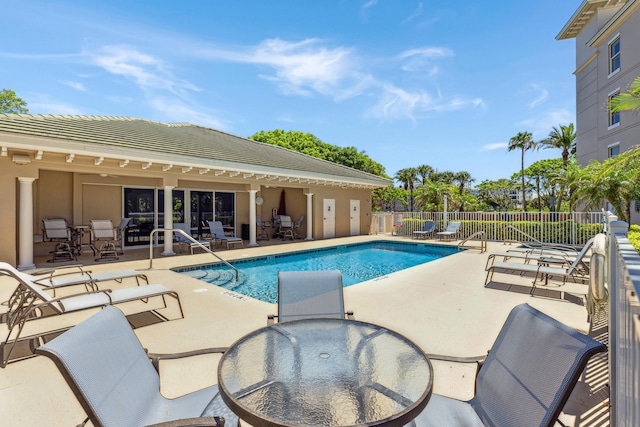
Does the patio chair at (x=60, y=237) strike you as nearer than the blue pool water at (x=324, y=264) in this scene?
No

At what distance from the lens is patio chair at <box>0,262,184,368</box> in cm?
334

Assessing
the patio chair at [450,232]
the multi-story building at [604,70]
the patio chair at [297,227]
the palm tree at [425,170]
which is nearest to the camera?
the multi-story building at [604,70]

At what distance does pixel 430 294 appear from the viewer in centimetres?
557

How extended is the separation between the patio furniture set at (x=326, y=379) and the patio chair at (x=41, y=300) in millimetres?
2181

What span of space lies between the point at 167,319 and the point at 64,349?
123 inches

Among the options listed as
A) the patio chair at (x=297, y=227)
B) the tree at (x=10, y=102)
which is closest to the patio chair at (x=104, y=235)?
the patio chair at (x=297, y=227)

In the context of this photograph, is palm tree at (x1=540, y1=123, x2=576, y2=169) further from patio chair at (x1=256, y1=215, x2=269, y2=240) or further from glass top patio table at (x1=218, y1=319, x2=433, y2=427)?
glass top patio table at (x1=218, y1=319, x2=433, y2=427)

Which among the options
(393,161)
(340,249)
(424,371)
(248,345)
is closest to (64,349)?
(248,345)

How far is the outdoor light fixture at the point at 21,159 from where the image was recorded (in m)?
7.58

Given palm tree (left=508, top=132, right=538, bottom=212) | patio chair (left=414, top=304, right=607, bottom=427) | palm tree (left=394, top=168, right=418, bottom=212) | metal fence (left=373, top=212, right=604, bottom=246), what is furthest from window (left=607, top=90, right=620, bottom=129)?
palm tree (left=394, top=168, right=418, bottom=212)

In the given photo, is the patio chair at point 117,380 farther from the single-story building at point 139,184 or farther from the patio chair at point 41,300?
the single-story building at point 139,184

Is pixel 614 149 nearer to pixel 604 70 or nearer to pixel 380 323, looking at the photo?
pixel 604 70

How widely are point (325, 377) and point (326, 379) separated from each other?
0.8 inches

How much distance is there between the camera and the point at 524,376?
1.65m
